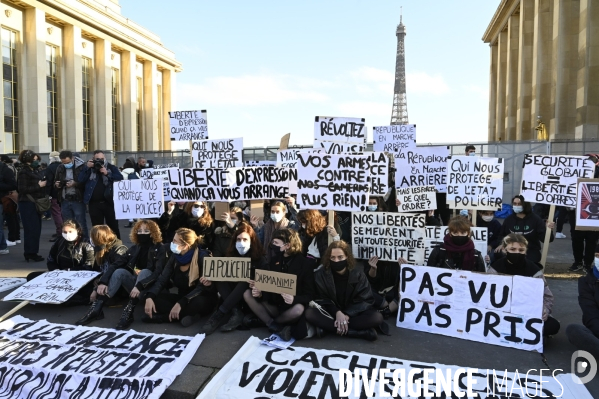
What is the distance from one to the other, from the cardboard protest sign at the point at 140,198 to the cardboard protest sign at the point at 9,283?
1.84 meters

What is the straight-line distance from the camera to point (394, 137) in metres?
10.8

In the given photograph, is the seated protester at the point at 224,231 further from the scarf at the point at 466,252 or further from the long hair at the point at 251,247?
the scarf at the point at 466,252

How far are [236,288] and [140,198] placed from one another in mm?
3074

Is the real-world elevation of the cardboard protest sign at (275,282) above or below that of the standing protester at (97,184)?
below

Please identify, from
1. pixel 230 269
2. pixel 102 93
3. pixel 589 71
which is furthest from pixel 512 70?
pixel 230 269

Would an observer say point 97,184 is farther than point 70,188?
No

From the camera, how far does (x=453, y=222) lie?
18.0 ft

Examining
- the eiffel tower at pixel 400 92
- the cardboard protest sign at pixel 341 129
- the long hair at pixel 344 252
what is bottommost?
the long hair at pixel 344 252

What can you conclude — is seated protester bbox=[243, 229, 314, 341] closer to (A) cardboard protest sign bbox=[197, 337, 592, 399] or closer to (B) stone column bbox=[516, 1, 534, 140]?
(A) cardboard protest sign bbox=[197, 337, 592, 399]

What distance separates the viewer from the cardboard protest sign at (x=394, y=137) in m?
10.6

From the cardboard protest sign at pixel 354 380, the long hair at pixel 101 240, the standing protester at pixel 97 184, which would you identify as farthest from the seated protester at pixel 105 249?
the cardboard protest sign at pixel 354 380

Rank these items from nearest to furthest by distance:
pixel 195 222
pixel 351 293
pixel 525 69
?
pixel 351 293, pixel 195 222, pixel 525 69

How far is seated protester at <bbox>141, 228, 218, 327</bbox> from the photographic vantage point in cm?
545

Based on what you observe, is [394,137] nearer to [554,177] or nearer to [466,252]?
[554,177]
